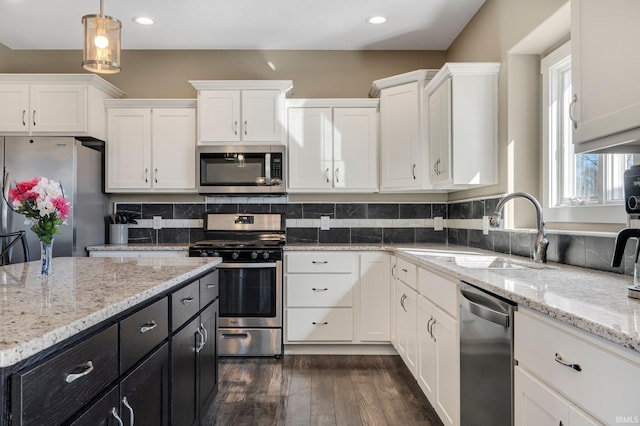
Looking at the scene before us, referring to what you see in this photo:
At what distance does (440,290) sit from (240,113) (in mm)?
2321

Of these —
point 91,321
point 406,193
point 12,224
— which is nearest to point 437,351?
point 91,321

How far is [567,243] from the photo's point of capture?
2.05m

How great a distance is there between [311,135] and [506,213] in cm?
175

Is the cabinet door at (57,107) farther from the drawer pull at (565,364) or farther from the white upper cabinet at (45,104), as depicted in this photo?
the drawer pull at (565,364)

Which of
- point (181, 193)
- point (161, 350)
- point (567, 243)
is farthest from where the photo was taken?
point (181, 193)

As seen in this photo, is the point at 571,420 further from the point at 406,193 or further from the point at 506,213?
the point at 406,193

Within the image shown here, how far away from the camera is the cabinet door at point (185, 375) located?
170 cm

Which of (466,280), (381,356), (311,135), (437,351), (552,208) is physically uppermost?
(311,135)

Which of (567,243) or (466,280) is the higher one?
(567,243)

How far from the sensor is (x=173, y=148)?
3.71 metres

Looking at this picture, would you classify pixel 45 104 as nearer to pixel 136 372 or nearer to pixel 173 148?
pixel 173 148

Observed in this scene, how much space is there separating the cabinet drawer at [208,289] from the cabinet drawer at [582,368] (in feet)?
4.76

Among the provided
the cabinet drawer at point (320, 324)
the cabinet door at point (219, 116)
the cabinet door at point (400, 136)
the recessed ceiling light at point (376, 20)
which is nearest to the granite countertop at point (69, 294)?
the cabinet drawer at point (320, 324)

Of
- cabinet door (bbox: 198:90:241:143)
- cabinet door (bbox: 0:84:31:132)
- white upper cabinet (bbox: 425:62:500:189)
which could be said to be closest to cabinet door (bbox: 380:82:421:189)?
white upper cabinet (bbox: 425:62:500:189)
